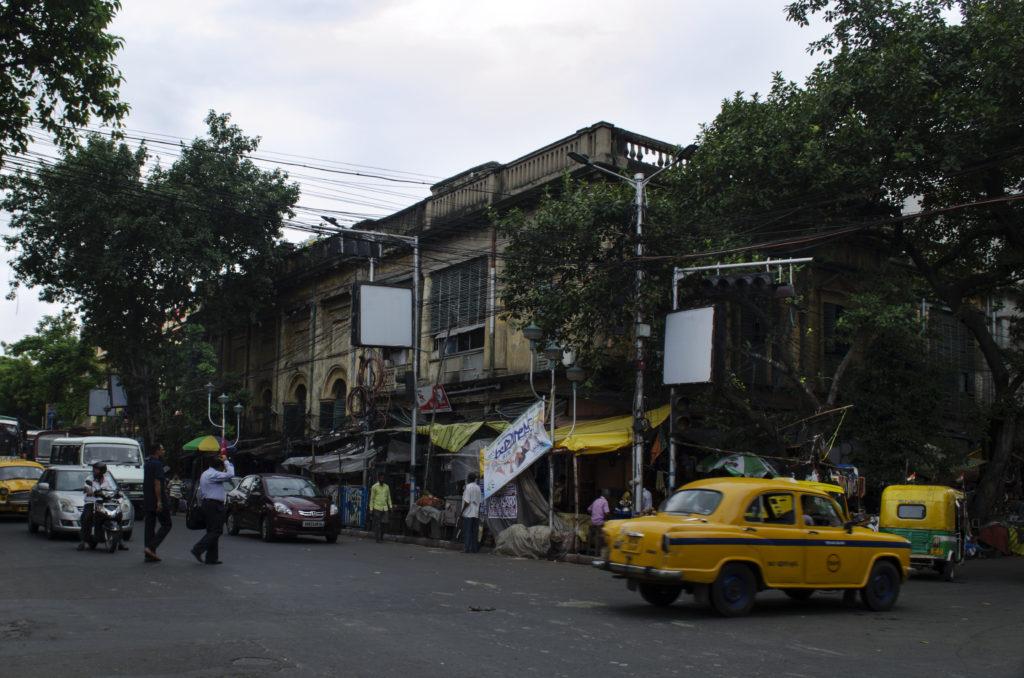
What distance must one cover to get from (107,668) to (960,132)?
17.9 m

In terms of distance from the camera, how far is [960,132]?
19.0m

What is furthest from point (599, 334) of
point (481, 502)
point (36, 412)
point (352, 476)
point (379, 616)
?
point (36, 412)

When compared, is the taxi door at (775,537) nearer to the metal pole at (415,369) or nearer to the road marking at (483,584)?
the road marking at (483,584)

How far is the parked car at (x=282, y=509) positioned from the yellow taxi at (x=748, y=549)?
38.5ft

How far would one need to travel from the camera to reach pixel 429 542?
24188 millimetres

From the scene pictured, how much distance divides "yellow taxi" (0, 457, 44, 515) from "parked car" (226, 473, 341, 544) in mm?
5536

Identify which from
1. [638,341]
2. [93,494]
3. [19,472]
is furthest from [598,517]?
[19,472]

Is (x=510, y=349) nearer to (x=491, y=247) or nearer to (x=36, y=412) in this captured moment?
(x=491, y=247)

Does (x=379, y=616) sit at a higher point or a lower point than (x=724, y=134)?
lower

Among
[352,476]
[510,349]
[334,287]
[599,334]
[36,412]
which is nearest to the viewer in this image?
[599,334]

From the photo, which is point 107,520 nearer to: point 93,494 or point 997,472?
point 93,494

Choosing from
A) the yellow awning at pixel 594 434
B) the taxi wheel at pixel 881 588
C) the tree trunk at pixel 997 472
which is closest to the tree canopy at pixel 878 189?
the tree trunk at pixel 997 472

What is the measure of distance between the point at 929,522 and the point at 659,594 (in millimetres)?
8519

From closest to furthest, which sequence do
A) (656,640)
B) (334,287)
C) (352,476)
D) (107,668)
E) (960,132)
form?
1. (107,668)
2. (656,640)
3. (960,132)
4. (352,476)
5. (334,287)
